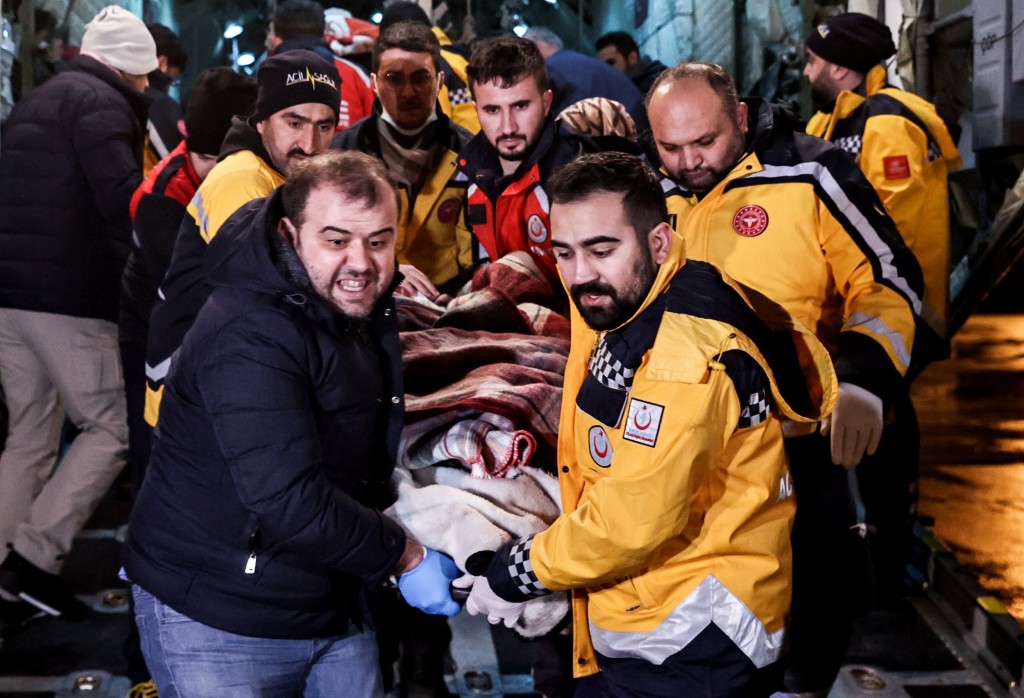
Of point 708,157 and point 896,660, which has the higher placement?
point 708,157

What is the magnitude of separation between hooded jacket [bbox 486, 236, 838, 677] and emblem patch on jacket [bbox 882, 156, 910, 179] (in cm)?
181

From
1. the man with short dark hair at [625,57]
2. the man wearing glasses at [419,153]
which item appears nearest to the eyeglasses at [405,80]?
the man wearing glasses at [419,153]

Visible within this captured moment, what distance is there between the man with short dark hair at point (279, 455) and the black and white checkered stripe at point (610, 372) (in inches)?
14.9

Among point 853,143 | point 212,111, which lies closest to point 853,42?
point 853,143

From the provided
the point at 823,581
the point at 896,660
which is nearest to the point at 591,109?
the point at 823,581

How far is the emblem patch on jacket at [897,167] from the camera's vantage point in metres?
3.70

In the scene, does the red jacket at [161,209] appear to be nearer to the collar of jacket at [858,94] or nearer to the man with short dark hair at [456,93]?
the man with short dark hair at [456,93]

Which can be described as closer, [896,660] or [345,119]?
[896,660]

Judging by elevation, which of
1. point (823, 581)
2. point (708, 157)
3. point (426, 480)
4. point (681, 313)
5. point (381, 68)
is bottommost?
point (823, 581)

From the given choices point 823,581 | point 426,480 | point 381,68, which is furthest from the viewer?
point 381,68

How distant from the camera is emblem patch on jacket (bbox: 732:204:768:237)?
2.70 meters

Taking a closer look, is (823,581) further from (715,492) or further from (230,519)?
(230,519)

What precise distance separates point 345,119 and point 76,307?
1.14 meters

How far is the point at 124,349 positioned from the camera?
3.58 m
